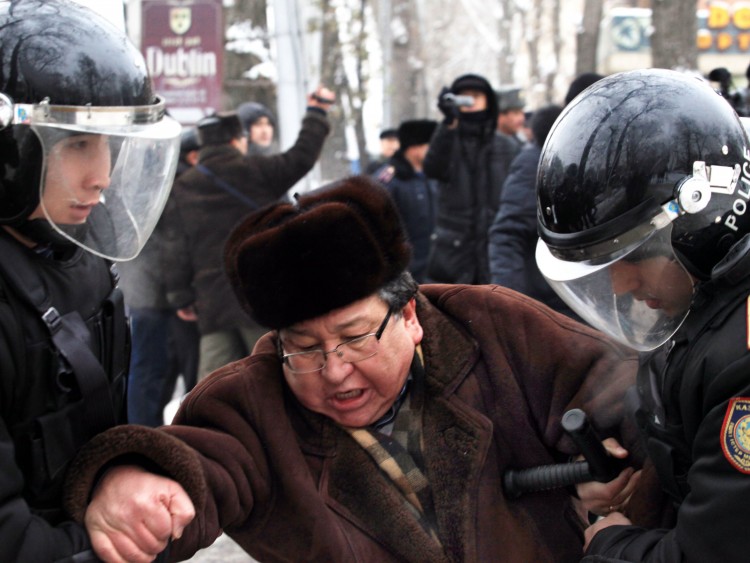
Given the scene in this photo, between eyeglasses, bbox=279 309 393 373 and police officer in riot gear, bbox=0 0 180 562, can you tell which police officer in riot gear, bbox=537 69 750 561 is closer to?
eyeglasses, bbox=279 309 393 373

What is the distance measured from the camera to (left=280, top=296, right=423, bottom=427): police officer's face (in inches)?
94.4

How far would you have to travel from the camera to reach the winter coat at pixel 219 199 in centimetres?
596

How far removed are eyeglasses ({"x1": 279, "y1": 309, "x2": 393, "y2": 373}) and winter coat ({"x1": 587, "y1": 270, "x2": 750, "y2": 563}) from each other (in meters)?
0.63

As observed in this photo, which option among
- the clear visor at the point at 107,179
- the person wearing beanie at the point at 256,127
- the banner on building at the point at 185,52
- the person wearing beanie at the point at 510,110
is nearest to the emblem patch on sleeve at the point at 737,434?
the clear visor at the point at 107,179

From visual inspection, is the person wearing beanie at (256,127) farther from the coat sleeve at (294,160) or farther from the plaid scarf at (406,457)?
the plaid scarf at (406,457)

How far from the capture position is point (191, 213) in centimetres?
604

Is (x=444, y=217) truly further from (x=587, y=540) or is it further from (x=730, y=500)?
(x=730, y=500)

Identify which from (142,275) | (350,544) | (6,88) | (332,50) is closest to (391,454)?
(350,544)

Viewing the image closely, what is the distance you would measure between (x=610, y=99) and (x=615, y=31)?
3042 cm

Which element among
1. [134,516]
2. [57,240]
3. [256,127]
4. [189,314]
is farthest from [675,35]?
Answer: [134,516]

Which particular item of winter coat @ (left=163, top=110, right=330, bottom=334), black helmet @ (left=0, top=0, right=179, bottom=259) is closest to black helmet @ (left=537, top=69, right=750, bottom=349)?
black helmet @ (left=0, top=0, right=179, bottom=259)

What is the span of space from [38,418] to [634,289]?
1210 millimetres

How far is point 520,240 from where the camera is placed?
529cm

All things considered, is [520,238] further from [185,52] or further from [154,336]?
[185,52]
